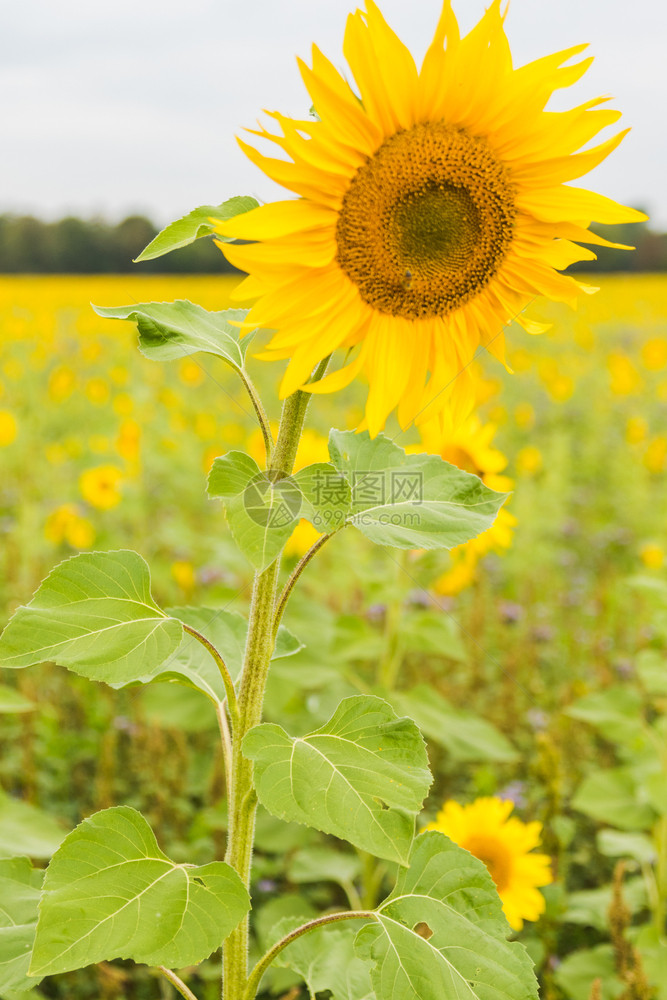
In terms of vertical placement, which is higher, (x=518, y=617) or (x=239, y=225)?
(x=239, y=225)

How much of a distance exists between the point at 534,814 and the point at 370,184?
6.39 ft

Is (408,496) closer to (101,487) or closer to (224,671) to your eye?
(224,671)

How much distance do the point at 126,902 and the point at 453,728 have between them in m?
1.40

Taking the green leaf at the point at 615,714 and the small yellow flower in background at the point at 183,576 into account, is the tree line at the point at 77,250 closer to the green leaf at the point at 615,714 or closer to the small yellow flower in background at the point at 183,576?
the small yellow flower in background at the point at 183,576

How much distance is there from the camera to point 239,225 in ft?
2.69

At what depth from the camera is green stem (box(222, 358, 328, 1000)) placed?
95 cm

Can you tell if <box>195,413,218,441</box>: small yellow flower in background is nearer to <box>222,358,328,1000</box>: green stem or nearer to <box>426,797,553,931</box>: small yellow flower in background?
<box>426,797,553,931</box>: small yellow flower in background

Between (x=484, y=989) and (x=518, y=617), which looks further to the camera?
(x=518, y=617)

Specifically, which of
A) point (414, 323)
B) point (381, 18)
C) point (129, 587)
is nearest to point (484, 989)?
point (129, 587)

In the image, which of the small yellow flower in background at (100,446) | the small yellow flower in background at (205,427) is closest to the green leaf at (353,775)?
the small yellow flower in background at (100,446)

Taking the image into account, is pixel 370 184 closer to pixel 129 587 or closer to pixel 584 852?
pixel 129 587

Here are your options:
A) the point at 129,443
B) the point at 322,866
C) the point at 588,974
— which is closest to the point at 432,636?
the point at 322,866

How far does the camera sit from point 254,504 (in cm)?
80

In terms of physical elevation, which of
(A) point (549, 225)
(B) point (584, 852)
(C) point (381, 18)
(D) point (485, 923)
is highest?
(C) point (381, 18)
